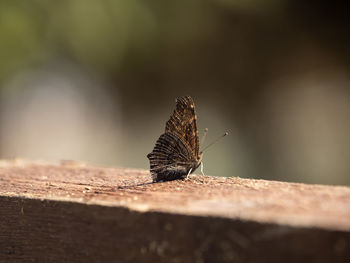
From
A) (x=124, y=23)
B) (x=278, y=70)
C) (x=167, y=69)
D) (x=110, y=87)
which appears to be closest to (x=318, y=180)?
(x=278, y=70)

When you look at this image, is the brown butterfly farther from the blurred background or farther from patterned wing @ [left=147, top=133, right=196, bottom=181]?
the blurred background

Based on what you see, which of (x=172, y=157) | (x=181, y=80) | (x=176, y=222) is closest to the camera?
(x=176, y=222)

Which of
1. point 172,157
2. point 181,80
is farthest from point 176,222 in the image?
point 181,80

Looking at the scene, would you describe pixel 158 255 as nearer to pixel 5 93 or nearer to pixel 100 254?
pixel 100 254

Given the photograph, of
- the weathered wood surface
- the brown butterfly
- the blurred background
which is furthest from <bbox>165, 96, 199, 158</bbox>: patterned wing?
the blurred background

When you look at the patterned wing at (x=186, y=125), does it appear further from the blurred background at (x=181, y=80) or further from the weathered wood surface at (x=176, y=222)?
the blurred background at (x=181, y=80)

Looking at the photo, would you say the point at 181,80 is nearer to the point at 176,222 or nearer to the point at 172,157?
the point at 172,157

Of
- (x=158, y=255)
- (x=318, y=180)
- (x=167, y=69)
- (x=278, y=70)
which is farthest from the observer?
(x=167, y=69)
